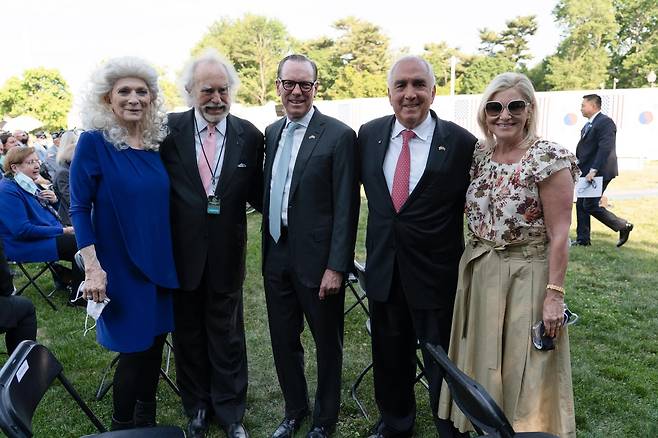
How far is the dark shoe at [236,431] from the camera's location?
10.1 feet

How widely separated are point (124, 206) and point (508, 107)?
1917 mm

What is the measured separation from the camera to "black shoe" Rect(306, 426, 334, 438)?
9.89 ft

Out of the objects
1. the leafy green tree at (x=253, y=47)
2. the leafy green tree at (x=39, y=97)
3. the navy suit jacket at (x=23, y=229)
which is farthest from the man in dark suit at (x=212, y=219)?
the leafy green tree at (x=39, y=97)

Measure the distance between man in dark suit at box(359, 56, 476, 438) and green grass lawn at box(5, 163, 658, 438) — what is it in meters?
0.95

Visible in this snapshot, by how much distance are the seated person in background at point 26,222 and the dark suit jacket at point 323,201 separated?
332 cm

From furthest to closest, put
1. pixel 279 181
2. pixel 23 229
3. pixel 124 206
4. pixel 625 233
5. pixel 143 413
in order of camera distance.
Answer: pixel 625 233 < pixel 23 229 < pixel 143 413 < pixel 279 181 < pixel 124 206

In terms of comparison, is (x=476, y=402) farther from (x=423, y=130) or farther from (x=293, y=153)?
A: (x=293, y=153)

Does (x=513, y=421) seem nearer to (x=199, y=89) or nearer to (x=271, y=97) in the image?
(x=199, y=89)

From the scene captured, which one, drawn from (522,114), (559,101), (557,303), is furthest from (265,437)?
(559,101)

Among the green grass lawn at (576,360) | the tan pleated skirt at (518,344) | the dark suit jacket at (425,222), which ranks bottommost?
the green grass lawn at (576,360)

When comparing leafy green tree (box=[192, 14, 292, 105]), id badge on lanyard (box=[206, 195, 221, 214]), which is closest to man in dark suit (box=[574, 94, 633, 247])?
id badge on lanyard (box=[206, 195, 221, 214])

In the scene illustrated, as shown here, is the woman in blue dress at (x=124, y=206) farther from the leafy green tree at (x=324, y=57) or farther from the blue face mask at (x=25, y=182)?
the leafy green tree at (x=324, y=57)

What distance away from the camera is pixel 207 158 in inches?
111

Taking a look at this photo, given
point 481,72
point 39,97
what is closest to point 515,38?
point 481,72
